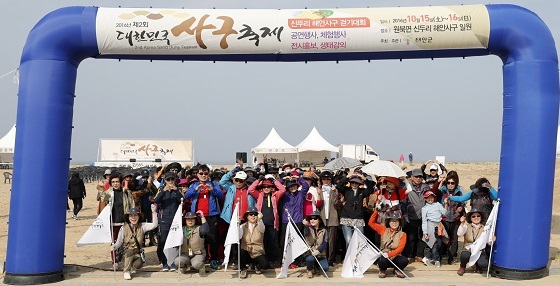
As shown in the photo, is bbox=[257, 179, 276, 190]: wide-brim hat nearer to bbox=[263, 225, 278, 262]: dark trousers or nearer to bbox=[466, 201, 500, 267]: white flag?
bbox=[263, 225, 278, 262]: dark trousers

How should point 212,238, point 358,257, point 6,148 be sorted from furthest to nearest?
1. point 6,148
2. point 212,238
3. point 358,257

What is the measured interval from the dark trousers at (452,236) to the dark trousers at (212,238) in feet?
12.4

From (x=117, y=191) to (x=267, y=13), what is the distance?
3662mm

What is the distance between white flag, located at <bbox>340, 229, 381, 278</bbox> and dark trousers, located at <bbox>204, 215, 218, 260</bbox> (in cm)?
205

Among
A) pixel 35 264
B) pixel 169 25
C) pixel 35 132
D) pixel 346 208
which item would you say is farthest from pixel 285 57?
pixel 35 264

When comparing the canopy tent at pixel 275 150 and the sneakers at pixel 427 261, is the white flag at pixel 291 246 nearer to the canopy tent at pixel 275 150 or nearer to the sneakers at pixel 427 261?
the sneakers at pixel 427 261

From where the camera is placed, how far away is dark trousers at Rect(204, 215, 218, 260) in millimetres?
7836

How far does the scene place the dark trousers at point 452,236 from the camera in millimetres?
8352

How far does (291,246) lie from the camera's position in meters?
7.31

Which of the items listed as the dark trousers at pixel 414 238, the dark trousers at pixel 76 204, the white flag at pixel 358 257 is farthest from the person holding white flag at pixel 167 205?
the dark trousers at pixel 76 204

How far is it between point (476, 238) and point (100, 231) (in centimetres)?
553

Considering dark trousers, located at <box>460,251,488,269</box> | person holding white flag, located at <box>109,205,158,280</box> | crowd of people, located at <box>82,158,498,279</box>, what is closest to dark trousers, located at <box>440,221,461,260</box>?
crowd of people, located at <box>82,158,498,279</box>

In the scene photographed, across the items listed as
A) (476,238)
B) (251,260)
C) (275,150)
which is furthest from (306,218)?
(275,150)

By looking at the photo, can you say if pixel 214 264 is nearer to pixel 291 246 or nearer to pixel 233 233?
pixel 233 233
